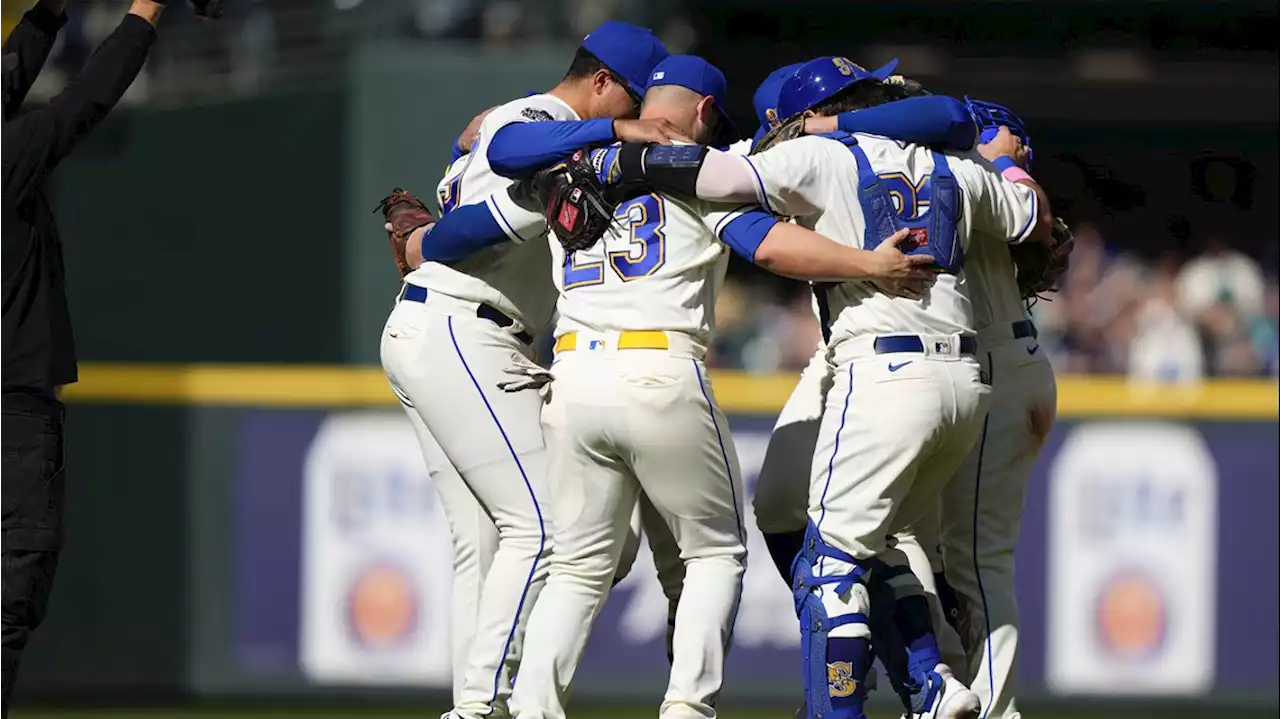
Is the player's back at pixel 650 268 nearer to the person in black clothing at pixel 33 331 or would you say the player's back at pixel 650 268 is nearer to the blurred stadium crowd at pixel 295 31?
the person in black clothing at pixel 33 331

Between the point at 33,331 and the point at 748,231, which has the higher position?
the point at 748,231

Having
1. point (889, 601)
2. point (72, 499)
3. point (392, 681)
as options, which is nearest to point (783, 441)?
point (889, 601)

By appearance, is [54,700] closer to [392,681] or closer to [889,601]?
[392,681]

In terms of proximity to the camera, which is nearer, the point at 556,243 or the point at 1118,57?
the point at 556,243

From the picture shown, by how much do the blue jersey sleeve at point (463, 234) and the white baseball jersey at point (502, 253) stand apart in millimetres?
31

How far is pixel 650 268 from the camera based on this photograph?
17.0 ft

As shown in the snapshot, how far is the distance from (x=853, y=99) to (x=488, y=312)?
4.04 ft

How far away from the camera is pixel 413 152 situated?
1205 centimetres

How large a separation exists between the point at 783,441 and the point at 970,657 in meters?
0.82

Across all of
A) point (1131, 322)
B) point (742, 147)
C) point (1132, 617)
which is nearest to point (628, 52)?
point (742, 147)

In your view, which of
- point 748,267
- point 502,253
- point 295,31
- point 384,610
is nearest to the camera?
point 502,253

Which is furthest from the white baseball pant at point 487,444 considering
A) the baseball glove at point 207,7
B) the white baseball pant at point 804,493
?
the baseball glove at point 207,7

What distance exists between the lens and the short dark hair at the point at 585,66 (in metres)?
5.59

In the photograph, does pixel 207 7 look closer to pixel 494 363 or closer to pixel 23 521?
pixel 494 363
